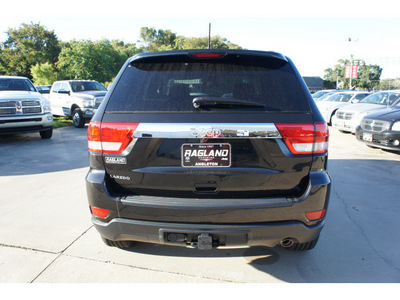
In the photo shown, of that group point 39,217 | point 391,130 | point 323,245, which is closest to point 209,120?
point 323,245

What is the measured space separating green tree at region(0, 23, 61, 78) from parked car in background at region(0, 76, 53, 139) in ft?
189

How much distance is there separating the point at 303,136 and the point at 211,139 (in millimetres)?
660

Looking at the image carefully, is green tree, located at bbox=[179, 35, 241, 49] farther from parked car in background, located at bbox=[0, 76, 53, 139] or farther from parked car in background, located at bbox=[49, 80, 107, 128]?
parked car in background, located at bbox=[0, 76, 53, 139]

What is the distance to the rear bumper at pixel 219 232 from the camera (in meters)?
2.05

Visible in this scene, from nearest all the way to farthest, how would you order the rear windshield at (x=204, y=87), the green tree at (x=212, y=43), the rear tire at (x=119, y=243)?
the rear windshield at (x=204, y=87)
the rear tire at (x=119, y=243)
the green tree at (x=212, y=43)

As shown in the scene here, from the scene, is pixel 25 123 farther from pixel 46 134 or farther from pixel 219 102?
pixel 219 102

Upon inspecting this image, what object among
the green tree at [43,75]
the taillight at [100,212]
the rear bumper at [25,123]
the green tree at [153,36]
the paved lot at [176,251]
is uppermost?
the green tree at [153,36]

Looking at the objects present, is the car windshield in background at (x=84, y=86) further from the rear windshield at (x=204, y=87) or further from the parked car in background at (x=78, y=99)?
the rear windshield at (x=204, y=87)

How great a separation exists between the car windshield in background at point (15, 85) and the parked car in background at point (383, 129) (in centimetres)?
1016

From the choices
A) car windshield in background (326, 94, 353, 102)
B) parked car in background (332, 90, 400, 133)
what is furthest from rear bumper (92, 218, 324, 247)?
car windshield in background (326, 94, 353, 102)

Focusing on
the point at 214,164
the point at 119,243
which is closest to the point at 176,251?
the point at 119,243

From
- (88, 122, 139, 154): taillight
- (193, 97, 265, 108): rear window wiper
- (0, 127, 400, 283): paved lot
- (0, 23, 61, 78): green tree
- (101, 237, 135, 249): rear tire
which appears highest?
(0, 23, 61, 78): green tree

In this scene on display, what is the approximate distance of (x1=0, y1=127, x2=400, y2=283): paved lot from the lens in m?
2.48

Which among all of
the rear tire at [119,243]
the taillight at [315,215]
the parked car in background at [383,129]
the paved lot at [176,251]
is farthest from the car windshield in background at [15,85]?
the parked car in background at [383,129]
